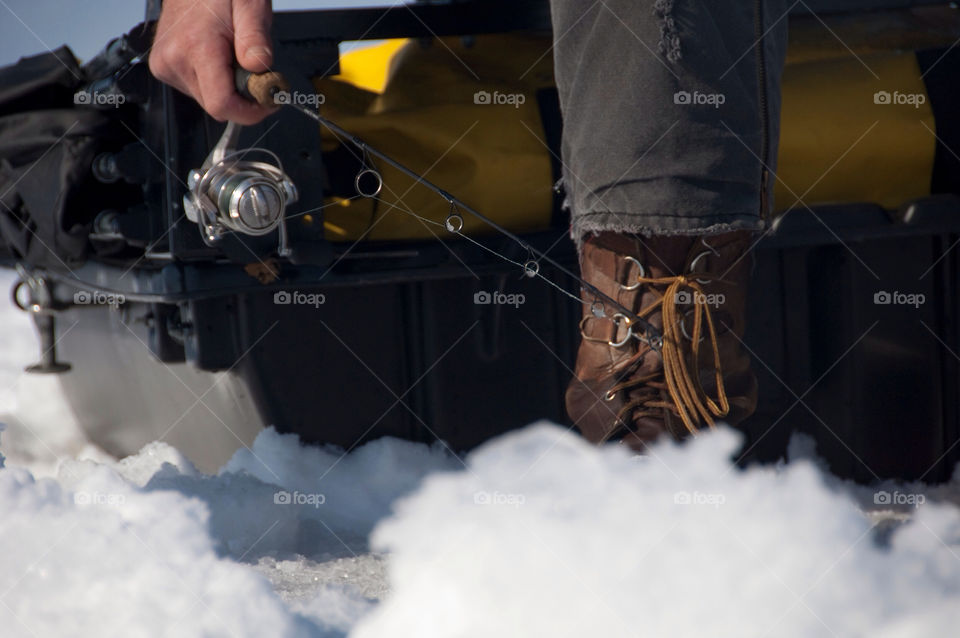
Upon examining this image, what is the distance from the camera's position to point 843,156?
4.29 feet

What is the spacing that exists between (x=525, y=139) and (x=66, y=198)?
0.60m

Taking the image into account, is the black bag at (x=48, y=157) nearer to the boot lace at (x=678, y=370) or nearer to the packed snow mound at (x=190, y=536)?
the packed snow mound at (x=190, y=536)

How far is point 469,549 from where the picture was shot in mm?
946

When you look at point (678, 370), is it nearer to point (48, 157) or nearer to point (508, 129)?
point (508, 129)

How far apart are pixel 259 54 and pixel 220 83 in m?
0.05

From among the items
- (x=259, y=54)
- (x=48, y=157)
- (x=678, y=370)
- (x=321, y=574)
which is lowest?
(x=321, y=574)

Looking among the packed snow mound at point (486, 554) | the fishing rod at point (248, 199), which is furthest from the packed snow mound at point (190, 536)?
the fishing rod at point (248, 199)

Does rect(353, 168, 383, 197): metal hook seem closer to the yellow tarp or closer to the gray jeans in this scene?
the yellow tarp

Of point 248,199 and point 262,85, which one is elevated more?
point 262,85

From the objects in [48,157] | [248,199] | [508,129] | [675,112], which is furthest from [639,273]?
[48,157]

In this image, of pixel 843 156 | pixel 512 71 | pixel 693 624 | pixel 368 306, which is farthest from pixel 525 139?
pixel 693 624

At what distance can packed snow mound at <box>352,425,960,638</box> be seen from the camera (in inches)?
32.0

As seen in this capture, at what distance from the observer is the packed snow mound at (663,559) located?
813 millimetres

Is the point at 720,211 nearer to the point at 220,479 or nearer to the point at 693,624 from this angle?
the point at 693,624
